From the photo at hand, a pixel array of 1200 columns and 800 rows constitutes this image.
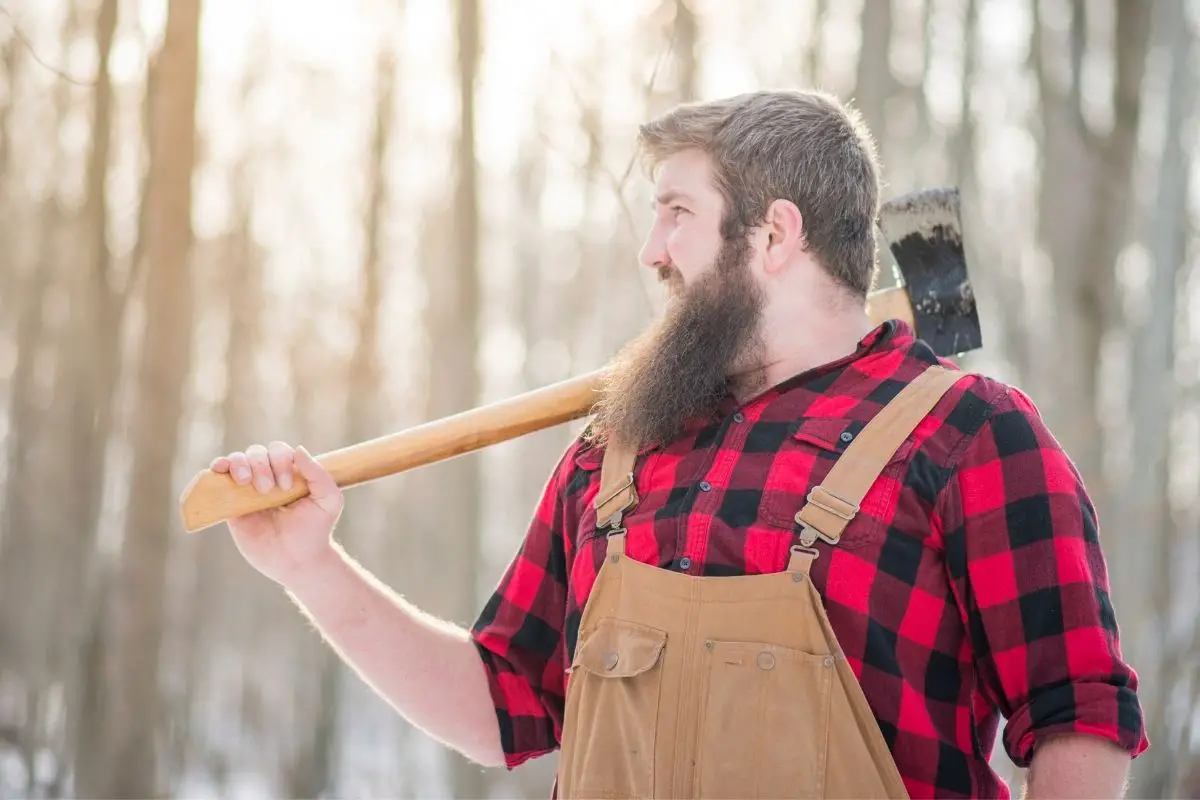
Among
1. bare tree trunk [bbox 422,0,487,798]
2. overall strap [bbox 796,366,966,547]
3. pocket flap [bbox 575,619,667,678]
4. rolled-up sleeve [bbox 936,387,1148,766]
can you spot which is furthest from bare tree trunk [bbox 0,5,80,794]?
rolled-up sleeve [bbox 936,387,1148,766]

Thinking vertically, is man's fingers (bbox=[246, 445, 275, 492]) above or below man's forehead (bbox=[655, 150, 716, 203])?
below

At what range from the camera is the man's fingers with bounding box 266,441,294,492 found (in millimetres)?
2166

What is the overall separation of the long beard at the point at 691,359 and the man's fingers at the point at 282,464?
0.59 metres

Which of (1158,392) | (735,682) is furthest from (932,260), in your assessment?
(1158,392)

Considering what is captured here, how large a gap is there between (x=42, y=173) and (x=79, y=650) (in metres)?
5.55

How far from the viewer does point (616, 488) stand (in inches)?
82.7

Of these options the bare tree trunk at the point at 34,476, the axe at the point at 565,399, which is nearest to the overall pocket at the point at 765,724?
the axe at the point at 565,399

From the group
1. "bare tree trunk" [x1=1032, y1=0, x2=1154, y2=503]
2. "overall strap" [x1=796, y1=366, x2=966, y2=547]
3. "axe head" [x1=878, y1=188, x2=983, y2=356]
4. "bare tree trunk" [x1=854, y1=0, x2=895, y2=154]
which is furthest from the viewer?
"bare tree trunk" [x1=1032, y1=0, x2=1154, y2=503]

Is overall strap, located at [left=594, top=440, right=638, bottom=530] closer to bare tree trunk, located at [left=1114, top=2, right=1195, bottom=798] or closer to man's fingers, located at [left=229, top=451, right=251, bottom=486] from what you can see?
man's fingers, located at [left=229, top=451, right=251, bottom=486]

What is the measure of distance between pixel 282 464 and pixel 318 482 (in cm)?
8

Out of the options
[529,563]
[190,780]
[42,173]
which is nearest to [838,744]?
[529,563]

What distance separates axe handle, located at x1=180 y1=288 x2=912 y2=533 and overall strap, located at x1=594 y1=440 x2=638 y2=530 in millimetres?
265

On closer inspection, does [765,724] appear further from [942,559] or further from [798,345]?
[798,345]

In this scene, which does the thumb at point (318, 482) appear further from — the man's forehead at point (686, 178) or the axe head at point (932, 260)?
the axe head at point (932, 260)
